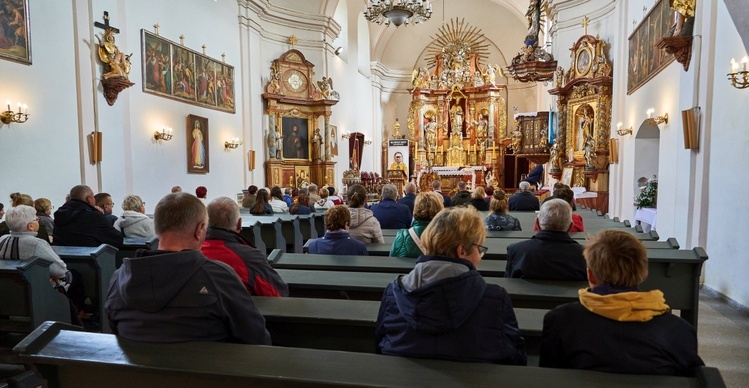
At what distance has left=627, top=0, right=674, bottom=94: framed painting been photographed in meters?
7.45

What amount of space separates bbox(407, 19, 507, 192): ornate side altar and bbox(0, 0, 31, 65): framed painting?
16.8m

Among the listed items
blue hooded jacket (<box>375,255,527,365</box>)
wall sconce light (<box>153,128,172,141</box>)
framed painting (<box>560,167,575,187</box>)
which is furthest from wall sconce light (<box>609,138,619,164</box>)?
blue hooded jacket (<box>375,255,527,365</box>)

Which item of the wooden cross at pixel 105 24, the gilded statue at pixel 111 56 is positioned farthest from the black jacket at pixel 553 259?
the wooden cross at pixel 105 24

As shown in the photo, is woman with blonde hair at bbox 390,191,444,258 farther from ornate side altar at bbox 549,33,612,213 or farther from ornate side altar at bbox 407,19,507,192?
ornate side altar at bbox 407,19,507,192

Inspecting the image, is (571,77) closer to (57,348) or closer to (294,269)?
(294,269)

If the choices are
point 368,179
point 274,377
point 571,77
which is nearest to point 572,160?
point 571,77

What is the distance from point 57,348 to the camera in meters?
1.75

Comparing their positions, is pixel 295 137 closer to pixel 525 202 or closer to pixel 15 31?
pixel 525 202

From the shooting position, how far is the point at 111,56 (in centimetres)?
875

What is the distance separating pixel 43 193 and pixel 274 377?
7.74 m

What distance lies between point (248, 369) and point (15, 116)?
741 centimetres

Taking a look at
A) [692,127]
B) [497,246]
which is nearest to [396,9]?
[692,127]

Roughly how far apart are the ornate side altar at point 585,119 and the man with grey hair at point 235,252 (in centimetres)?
1059

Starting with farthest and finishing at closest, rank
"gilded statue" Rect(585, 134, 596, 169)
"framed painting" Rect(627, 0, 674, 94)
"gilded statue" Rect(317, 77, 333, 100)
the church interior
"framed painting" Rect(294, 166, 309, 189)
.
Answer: "gilded statue" Rect(317, 77, 333, 100) < "framed painting" Rect(294, 166, 309, 189) < "gilded statue" Rect(585, 134, 596, 169) < "framed painting" Rect(627, 0, 674, 94) < the church interior
